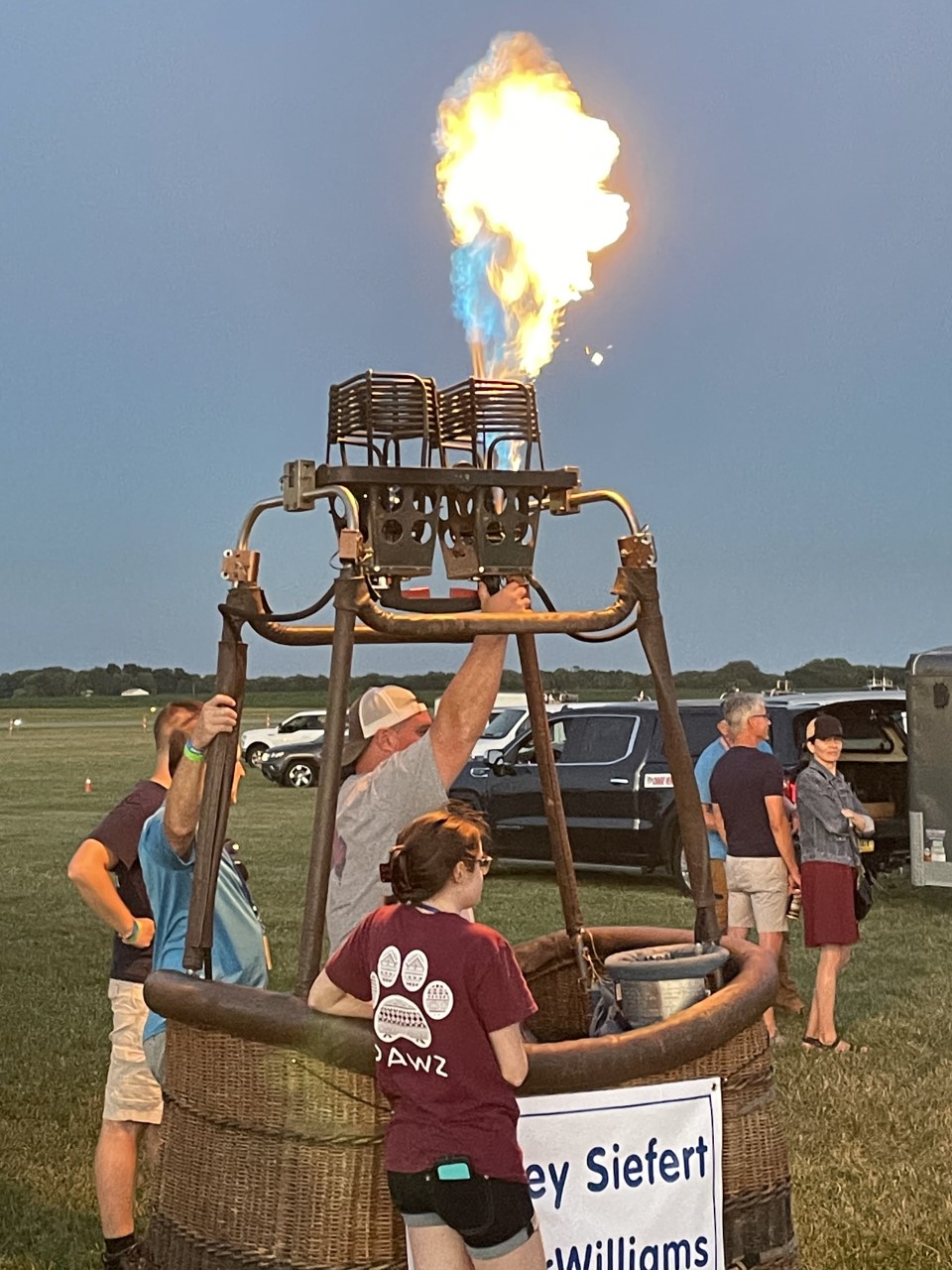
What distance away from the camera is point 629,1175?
3.81 m

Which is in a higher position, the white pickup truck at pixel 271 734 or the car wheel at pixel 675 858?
the white pickup truck at pixel 271 734

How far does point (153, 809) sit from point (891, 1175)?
3110mm

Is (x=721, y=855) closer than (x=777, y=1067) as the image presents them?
No

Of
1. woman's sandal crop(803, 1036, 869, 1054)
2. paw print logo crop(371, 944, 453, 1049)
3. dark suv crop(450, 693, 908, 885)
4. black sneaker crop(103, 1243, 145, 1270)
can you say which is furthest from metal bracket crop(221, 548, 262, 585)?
dark suv crop(450, 693, 908, 885)

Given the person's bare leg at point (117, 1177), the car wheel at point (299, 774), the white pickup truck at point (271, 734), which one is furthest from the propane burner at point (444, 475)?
the white pickup truck at point (271, 734)

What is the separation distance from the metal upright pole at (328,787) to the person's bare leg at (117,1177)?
162cm

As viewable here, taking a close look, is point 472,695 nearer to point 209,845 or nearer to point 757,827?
point 209,845

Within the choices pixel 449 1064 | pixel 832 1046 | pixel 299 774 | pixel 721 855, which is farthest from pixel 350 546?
pixel 299 774

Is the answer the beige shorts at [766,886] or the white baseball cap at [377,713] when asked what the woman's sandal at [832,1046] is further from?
the white baseball cap at [377,713]

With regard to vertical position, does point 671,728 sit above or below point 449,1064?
above

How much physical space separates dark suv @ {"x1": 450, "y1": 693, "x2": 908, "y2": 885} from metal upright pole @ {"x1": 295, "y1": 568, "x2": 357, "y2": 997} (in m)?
10.4

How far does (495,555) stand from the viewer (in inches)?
159

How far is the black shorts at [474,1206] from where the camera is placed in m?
3.36

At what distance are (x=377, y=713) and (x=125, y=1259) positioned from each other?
1926mm
